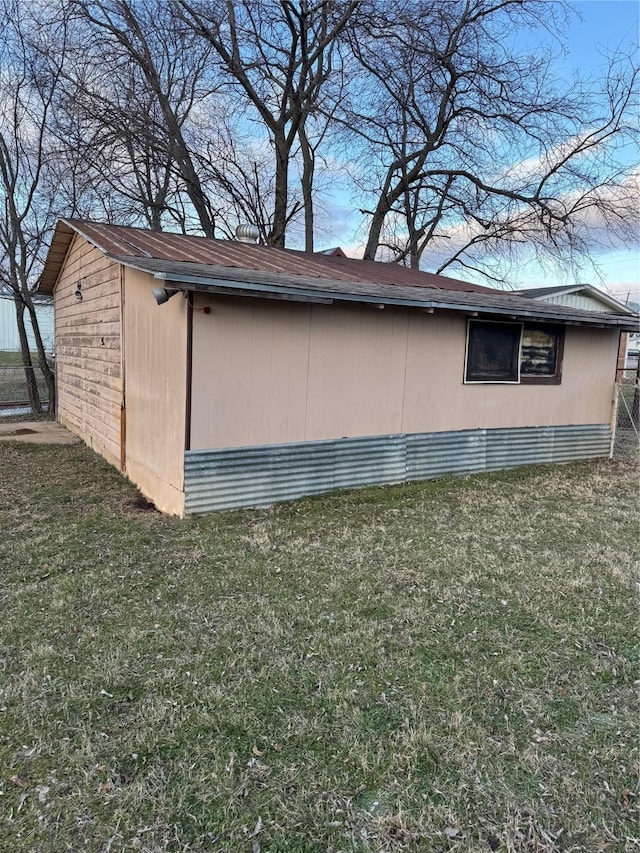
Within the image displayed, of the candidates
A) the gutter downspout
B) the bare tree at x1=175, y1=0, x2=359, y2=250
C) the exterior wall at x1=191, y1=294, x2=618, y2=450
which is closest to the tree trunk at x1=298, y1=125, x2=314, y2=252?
the bare tree at x1=175, y1=0, x2=359, y2=250

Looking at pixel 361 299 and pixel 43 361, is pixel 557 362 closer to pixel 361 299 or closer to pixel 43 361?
pixel 361 299

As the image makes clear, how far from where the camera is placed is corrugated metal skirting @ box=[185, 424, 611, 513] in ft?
15.9

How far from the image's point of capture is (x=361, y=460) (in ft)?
18.9

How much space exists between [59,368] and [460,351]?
7.94m

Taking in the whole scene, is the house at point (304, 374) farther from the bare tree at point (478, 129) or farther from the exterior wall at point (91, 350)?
the bare tree at point (478, 129)

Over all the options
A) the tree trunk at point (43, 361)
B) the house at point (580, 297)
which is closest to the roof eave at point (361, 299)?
the house at point (580, 297)

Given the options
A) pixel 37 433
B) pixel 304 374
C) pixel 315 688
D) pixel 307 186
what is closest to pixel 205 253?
pixel 304 374

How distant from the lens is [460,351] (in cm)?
635

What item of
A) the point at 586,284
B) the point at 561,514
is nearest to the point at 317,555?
the point at 561,514

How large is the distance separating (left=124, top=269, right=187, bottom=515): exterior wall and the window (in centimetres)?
349

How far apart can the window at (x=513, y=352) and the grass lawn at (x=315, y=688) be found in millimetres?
2607

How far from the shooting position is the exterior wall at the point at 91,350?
660cm

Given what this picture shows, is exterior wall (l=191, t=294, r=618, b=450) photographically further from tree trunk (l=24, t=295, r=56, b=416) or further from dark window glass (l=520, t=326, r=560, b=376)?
tree trunk (l=24, t=295, r=56, b=416)

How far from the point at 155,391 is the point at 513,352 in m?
4.42
